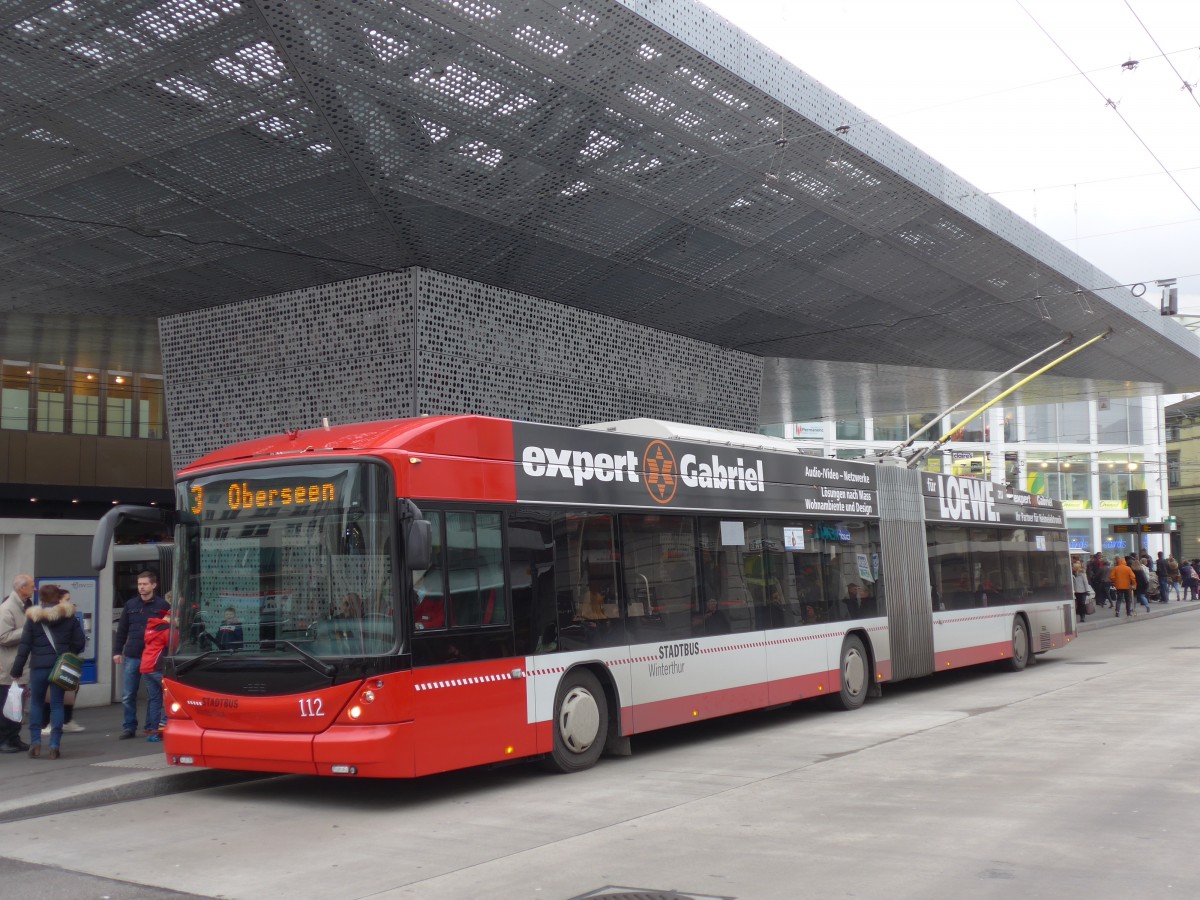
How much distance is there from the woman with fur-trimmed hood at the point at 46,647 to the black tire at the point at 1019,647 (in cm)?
1351

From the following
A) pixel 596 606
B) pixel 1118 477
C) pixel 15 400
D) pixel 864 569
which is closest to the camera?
pixel 596 606

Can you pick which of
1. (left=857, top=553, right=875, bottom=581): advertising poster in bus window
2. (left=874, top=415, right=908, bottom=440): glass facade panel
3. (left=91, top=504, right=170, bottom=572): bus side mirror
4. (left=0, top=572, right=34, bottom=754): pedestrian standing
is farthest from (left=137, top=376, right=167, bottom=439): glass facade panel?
(left=874, top=415, right=908, bottom=440): glass facade panel

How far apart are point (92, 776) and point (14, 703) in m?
1.65

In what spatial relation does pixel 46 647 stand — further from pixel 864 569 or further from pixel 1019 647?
pixel 1019 647

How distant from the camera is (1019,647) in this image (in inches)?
734

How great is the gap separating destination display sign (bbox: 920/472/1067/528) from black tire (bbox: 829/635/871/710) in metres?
2.92

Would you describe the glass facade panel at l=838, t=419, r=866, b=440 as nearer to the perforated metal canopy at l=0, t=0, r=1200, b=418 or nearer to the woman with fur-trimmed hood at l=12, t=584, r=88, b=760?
the perforated metal canopy at l=0, t=0, r=1200, b=418

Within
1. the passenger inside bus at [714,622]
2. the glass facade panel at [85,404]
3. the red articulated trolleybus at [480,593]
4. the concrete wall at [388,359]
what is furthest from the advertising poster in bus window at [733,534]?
the glass facade panel at [85,404]

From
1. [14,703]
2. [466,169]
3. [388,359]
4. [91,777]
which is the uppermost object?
[466,169]

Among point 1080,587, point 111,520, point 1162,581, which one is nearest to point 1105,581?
point 1080,587

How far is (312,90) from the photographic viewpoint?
9.98 m

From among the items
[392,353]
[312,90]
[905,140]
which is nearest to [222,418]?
[392,353]

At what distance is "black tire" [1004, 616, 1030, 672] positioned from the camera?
18.5 meters

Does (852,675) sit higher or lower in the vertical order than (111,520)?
lower
